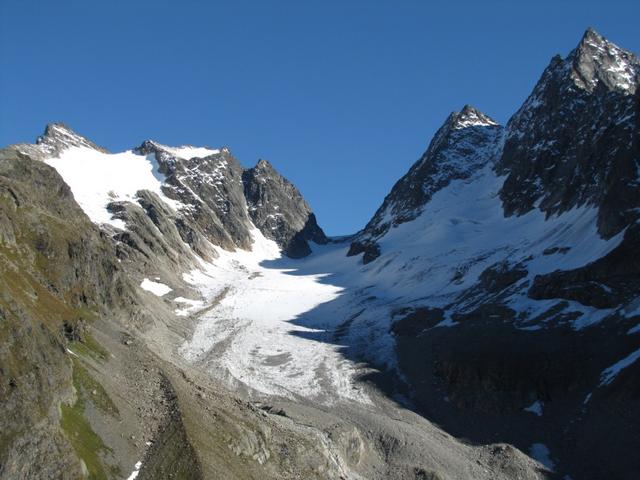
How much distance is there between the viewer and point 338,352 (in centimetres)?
10550

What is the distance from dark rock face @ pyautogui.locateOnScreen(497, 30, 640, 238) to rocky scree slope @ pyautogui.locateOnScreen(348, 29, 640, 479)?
414 mm

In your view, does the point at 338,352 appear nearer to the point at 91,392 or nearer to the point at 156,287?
the point at 156,287

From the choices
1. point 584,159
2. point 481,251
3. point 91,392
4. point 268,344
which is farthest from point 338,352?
point 584,159

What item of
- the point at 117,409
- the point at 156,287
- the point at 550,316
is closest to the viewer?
the point at 117,409

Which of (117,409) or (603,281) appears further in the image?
(603,281)

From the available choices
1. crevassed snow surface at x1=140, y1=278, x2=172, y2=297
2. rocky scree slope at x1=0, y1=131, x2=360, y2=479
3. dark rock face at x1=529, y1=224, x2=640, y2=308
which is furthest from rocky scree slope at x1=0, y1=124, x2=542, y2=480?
dark rock face at x1=529, y1=224, x2=640, y2=308

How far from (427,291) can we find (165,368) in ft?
276

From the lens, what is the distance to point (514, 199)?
17862 cm

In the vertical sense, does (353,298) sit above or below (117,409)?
above

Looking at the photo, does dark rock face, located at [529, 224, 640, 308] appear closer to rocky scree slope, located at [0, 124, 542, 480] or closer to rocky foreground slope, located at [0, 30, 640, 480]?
rocky foreground slope, located at [0, 30, 640, 480]

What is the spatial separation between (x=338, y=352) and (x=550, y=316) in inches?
1253

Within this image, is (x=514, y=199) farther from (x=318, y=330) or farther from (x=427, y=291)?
(x=318, y=330)

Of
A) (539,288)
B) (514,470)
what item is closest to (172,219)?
(539,288)

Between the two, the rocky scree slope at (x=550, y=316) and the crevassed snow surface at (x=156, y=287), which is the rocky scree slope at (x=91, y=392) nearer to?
the rocky scree slope at (x=550, y=316)
